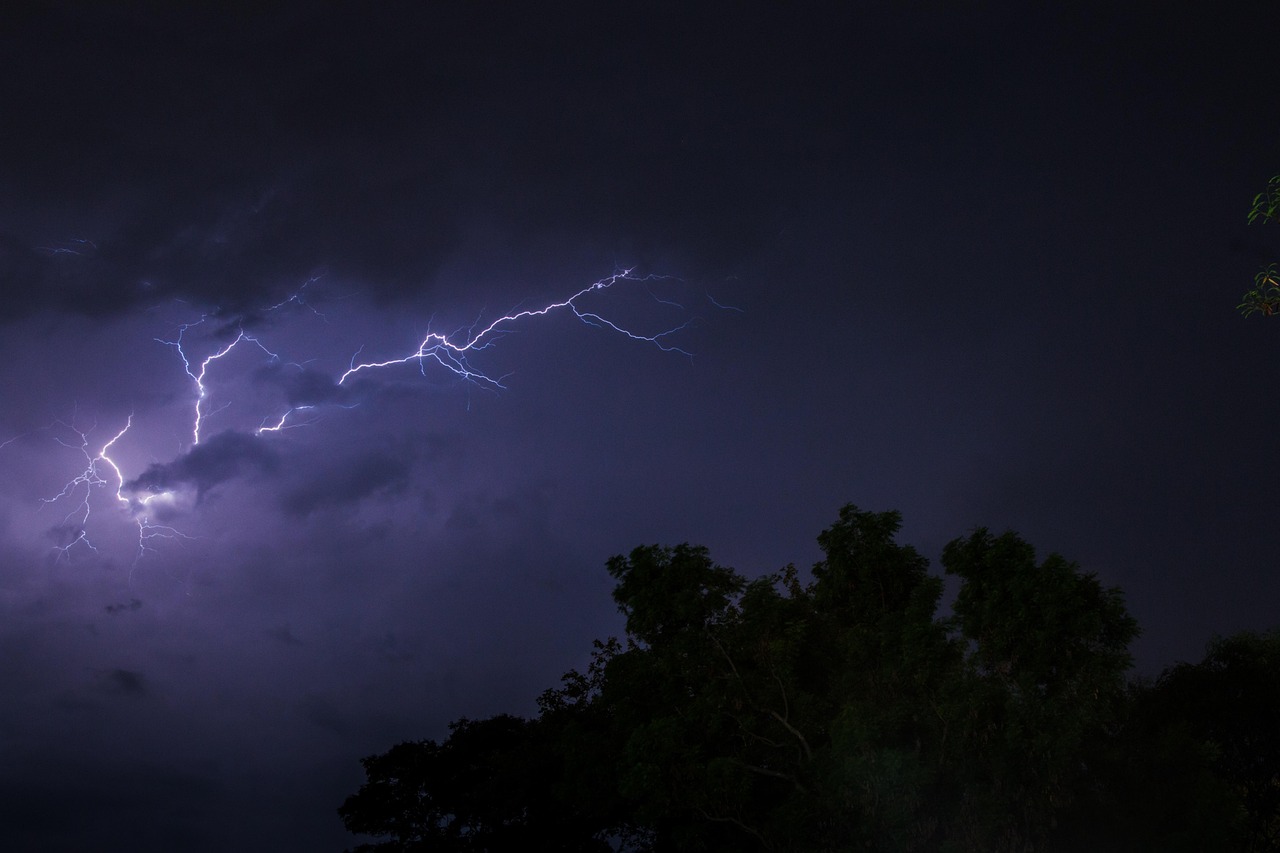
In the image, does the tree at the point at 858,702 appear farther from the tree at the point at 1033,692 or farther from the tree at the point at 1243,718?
the tree at the point at 1243,718

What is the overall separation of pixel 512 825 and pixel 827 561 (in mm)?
14168

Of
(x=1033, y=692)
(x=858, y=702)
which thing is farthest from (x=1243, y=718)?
(x=858, y=702)

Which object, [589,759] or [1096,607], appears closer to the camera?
[1096,607]

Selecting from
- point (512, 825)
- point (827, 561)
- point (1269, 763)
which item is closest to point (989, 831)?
point (827, 561)

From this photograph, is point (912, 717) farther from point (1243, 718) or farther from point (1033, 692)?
point (1243, 718)

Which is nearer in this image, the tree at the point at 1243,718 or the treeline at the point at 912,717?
the treeline at the point at 912,717

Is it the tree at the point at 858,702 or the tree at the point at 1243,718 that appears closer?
the tree at the point at 858,702

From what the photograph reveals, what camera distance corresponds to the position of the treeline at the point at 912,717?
1556cm

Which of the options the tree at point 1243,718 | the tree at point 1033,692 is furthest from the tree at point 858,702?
the tree at point 1243,718

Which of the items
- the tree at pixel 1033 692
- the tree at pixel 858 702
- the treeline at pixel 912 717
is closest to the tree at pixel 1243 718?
the treeline at pixel 912 717

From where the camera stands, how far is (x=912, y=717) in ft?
55.5

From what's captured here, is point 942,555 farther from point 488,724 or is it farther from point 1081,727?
point 488,724

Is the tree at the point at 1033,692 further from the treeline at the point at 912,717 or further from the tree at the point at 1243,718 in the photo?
the tree at the point at 1243,718

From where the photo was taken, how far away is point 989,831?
15289 millimetres
